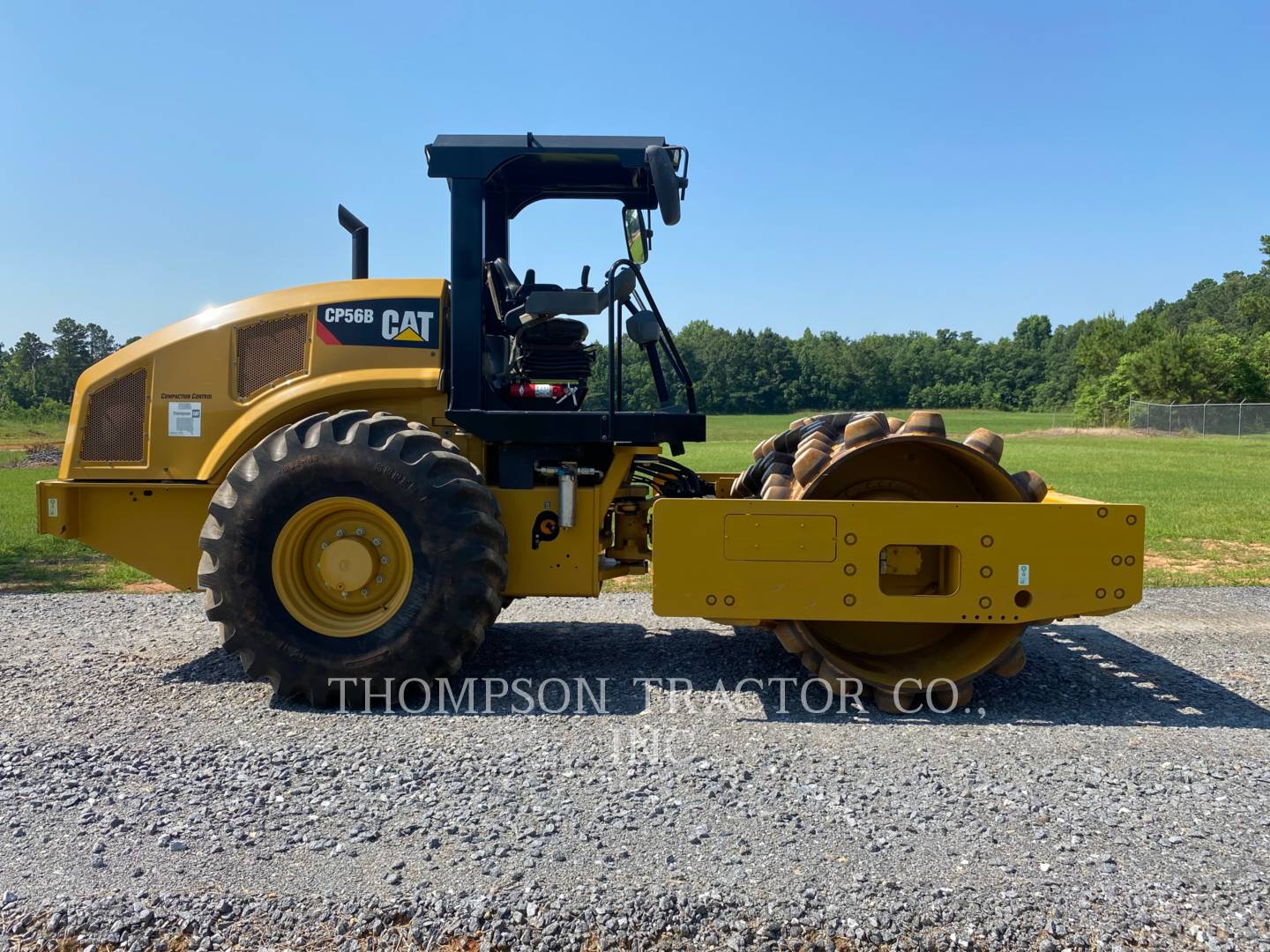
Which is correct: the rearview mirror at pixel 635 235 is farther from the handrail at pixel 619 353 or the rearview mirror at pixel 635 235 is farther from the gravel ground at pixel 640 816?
the gravel ground at pixel 640 816

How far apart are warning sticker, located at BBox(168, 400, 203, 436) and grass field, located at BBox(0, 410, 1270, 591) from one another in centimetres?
316

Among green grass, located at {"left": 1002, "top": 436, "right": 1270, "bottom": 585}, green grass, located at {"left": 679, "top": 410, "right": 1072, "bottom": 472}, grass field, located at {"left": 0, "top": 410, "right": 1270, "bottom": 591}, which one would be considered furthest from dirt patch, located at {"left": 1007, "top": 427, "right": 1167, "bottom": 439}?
grass field, located at {"left": 0, "top": 410, "right": 1270, "bottom": 591}

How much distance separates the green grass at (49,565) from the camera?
8961mm

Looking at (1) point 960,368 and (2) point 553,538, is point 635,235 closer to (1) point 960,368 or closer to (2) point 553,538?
(2) point 553,538

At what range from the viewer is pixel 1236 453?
1225 inches

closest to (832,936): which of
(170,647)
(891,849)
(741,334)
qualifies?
(891,849)

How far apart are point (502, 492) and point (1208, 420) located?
49508 mm

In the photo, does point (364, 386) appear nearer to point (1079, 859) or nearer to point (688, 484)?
point (688, 484)

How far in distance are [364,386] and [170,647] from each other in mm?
2413

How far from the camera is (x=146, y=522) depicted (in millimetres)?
5574

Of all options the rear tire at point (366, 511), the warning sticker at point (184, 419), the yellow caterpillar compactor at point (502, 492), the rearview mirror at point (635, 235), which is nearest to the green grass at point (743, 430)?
the yellow caterpillar compactor at point (502, 492)

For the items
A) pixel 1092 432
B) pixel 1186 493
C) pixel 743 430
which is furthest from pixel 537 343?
pixel 1092 432

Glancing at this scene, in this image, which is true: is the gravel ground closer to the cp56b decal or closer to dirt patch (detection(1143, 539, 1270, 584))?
the cp56b decal

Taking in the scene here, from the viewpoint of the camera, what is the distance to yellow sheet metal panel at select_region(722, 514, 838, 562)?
486 cm
